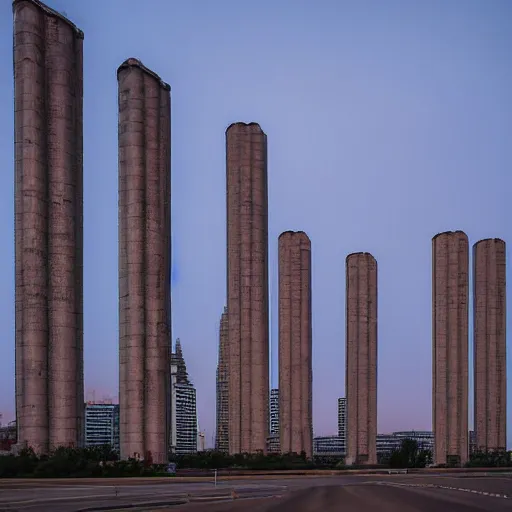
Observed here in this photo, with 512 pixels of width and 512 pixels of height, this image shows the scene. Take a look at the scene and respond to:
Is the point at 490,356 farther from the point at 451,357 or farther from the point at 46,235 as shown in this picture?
the point at 46,235

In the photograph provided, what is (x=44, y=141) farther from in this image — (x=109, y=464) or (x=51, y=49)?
(x=109, y=464)

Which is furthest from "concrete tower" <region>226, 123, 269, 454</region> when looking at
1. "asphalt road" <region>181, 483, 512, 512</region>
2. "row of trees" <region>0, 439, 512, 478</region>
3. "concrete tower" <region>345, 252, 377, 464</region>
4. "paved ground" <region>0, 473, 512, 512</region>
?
"asphalt road" <region>181, 483, 512, 512</region>

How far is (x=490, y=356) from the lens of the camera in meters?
67.2

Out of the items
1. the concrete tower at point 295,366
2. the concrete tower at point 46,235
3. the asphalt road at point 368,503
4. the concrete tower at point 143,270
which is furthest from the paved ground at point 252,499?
the concrete tower at point 295,366

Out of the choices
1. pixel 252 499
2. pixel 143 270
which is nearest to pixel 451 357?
pixel 143 270

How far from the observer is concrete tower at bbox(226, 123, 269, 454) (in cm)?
5322

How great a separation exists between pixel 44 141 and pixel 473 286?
3825cm

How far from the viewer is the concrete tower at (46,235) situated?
3950 cm

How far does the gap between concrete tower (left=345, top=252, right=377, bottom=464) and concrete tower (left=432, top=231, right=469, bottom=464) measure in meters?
4.52

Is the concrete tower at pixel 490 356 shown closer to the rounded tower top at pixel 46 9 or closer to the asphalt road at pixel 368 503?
the rounded tower top at pixel 46 9

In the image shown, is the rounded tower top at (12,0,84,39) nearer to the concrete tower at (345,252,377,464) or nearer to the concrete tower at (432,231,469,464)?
the concrete tower at (345,252,377,464)

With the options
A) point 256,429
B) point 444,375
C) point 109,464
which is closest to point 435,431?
point 444,375

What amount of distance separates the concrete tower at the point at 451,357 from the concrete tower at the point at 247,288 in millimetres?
16445

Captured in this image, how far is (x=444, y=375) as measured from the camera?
65.0 m
